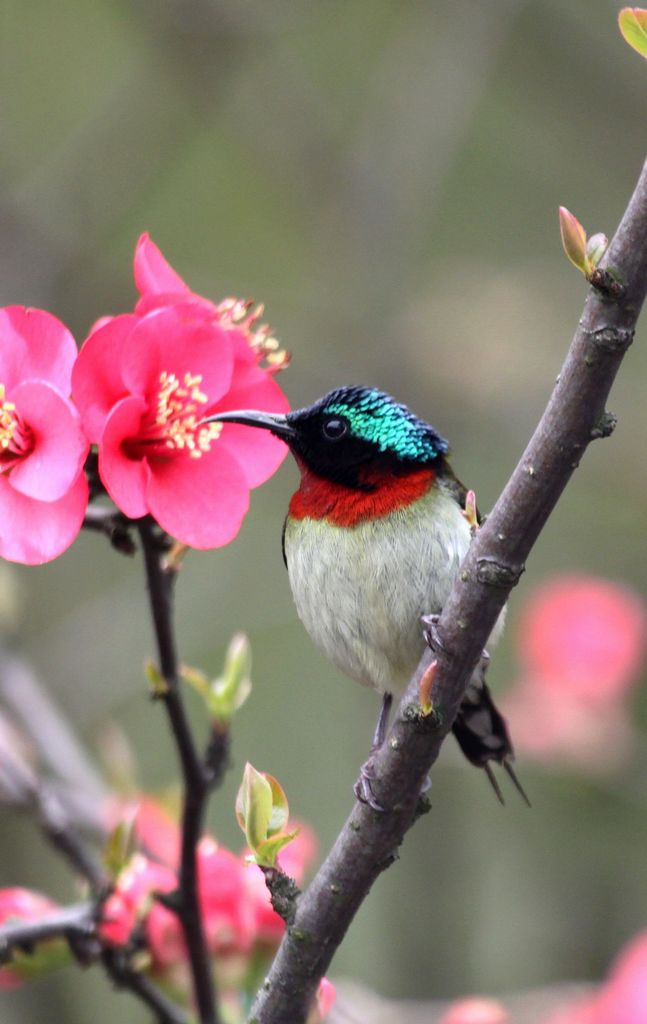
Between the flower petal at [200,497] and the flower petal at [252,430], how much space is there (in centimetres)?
7

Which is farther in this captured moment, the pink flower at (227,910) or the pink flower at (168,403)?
the pink flower at (227,910)

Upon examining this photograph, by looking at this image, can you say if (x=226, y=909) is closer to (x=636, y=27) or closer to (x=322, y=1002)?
(x=322, y=1002)

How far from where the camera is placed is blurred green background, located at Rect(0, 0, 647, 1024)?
4.00 meters

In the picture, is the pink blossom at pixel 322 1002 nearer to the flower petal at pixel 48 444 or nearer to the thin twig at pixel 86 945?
the thin twig at pixel 86 945

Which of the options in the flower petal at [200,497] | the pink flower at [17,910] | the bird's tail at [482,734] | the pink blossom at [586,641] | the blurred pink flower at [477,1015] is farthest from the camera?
the pink blossom at [586,641]

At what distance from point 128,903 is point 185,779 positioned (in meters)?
0.31

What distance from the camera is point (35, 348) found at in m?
1.47

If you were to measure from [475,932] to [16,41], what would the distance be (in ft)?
13.2

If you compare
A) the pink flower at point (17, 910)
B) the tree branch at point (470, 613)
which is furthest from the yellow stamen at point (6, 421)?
the pink flower at point (17, 910)

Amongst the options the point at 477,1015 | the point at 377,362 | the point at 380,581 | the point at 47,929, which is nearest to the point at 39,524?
the point at 47,929

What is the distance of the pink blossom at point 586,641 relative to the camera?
3.62 meters

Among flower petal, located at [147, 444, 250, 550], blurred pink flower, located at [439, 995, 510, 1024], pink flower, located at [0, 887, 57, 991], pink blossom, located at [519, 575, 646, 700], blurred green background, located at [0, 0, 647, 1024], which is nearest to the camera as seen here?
flower petal, located at [147, 444, 250, 550]

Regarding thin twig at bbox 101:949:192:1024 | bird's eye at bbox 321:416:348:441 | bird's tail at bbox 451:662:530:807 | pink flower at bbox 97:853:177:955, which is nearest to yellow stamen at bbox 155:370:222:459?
bird's eye at bbox 321:416:348:441

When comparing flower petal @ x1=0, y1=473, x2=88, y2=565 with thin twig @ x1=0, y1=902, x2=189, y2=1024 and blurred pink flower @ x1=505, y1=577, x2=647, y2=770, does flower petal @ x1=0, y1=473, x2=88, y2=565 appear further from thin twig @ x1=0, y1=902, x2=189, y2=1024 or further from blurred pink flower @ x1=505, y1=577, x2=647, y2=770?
blurred pink flower @ x1=505, y1=577, x2=647, y2=770
